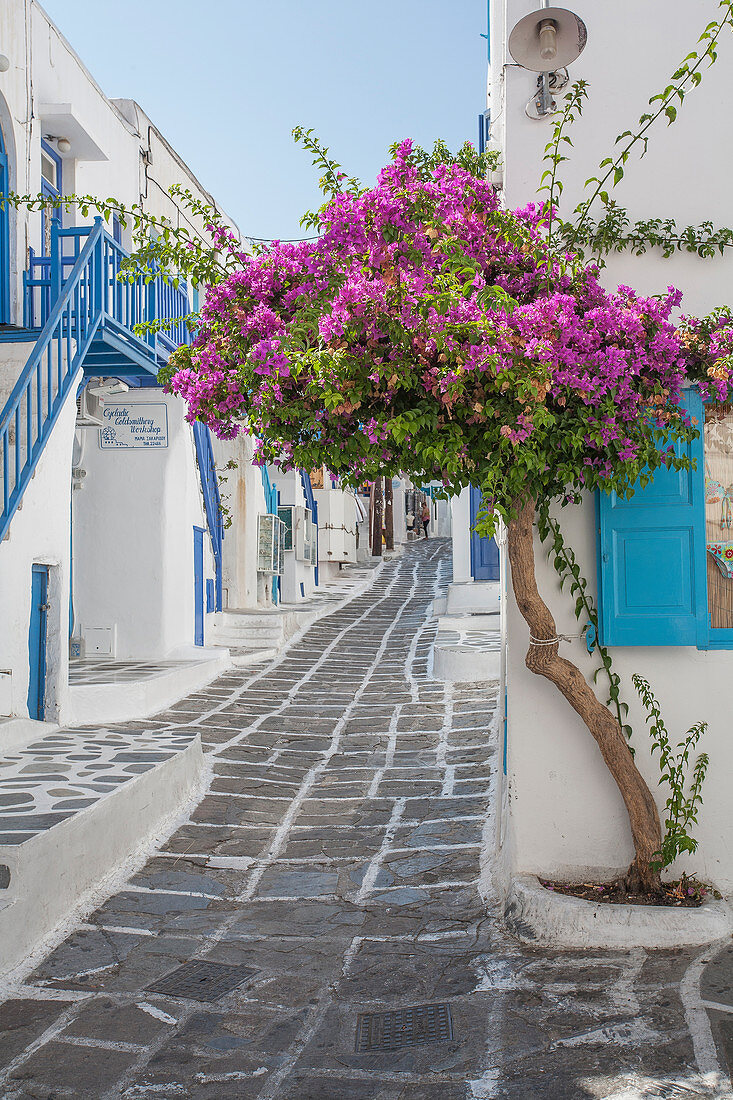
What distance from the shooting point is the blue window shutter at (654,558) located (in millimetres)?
4551

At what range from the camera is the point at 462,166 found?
420 centimetres

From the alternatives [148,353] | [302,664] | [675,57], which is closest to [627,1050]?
[675,57]

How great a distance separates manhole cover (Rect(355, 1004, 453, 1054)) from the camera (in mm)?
3645

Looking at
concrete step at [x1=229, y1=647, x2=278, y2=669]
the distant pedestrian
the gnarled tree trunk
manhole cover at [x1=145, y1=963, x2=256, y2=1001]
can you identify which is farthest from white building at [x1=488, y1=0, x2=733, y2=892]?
the distant pedestrian

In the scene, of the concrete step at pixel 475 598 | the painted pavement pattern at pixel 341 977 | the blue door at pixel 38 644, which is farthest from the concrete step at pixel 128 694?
the concrete step at pixel 475 598

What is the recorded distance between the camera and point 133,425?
476 inches

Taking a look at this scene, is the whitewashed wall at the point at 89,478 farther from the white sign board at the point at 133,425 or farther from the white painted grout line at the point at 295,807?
the white painted grout line at the point at 295,807

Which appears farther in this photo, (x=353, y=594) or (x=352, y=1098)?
(x=353, y=594)

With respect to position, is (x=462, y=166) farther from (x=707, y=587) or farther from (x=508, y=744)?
(x=508, y=744)

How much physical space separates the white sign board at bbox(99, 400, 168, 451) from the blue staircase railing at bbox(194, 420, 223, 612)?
141 centimetres

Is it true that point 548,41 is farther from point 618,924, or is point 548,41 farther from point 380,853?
point 380,853

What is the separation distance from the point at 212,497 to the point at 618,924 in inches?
437

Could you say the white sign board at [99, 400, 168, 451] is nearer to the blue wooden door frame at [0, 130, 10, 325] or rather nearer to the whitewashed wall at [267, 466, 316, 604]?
the blue wooden door frame at [0, 130, 10, 325]

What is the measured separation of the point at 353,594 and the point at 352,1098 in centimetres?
1761
